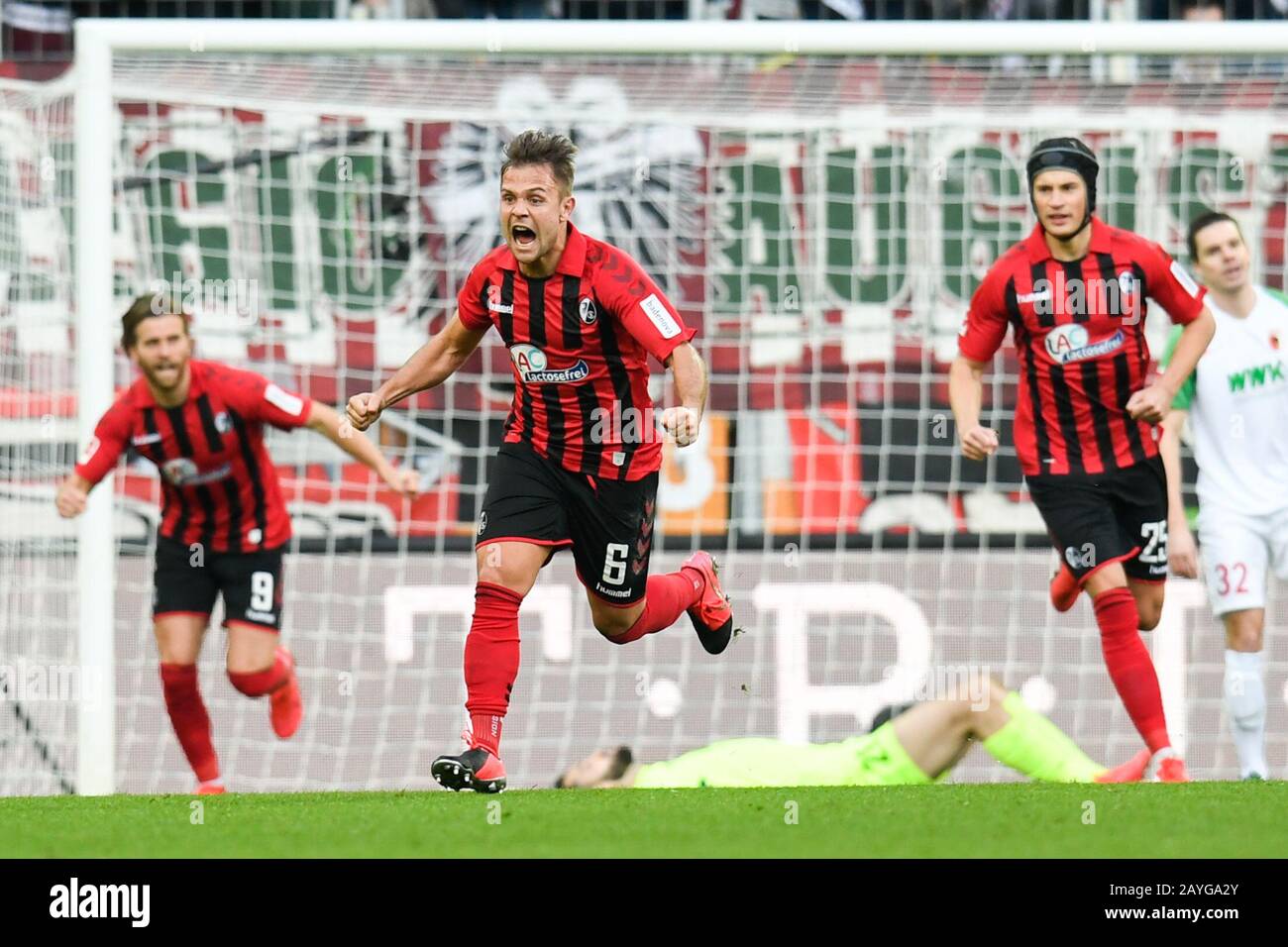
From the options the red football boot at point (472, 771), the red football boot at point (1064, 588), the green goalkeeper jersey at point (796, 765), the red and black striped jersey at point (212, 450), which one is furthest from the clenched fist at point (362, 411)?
the red football boot at point (1064, 588)

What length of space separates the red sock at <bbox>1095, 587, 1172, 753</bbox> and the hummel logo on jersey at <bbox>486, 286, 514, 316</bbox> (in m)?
2.25

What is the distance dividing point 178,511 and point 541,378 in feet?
8.45

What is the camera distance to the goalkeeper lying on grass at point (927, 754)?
730 centimetres

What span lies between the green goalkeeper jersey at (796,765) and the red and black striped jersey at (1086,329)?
3.85ft

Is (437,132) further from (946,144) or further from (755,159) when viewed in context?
(946,144)

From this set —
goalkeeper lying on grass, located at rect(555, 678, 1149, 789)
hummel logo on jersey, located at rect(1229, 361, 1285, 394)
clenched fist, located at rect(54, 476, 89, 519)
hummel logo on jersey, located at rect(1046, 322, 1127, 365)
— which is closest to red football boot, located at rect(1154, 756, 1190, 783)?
goalkeeper lying on grass, located at rect(555, 678, 1149, 789)

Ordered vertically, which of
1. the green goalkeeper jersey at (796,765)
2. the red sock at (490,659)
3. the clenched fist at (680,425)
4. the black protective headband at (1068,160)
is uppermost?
the black protective headband at (1068,160)

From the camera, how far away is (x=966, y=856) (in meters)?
4.23

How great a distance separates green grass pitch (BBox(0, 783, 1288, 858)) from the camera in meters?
4.41

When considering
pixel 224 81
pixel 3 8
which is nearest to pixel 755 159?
pixel 224 81

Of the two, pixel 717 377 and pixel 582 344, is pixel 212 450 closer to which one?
pixel 582 344

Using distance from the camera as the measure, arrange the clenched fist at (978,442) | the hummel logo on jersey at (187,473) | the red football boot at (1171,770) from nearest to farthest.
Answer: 1. the clenched fist at (978,442)
2. the red football boot at (1171,770)
3. the hummel logo on jersey at (187,473)

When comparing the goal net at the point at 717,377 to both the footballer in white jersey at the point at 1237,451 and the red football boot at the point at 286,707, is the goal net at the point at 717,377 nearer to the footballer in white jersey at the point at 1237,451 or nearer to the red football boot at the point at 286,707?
the red football boot at the point at 286,707

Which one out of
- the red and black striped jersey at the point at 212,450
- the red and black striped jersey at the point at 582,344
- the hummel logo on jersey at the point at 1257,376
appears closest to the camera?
the red and black striped jersey at the point at 582,344
